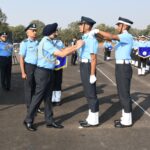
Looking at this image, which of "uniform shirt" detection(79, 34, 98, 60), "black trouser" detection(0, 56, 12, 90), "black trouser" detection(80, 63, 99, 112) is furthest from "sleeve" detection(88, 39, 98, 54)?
"black trouser" detection(0, 56, 12, 90)

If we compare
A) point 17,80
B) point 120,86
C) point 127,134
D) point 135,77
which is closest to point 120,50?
point 120,86

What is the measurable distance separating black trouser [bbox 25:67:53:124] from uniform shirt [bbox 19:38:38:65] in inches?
41.0

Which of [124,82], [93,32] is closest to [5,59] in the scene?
[124,82]

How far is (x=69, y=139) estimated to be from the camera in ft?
21.7

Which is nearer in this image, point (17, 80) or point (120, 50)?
point (120, 50)

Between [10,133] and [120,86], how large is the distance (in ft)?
7.51

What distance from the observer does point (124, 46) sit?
724cm

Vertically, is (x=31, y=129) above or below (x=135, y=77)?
above

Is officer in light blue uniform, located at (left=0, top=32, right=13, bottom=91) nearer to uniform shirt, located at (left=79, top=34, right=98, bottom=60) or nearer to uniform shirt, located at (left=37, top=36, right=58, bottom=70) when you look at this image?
uniform shirt, located at (left=37, top=36, right=58, bottom=70)

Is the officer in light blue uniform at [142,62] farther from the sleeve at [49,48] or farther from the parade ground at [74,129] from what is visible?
the sleeve at [49,48]

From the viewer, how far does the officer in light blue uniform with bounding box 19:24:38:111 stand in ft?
26.3

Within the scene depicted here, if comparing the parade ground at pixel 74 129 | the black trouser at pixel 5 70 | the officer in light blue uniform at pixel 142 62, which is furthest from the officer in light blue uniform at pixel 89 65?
the officer in light blue uniform at pixel 142 62

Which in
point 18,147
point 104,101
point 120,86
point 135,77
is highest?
point 120,86

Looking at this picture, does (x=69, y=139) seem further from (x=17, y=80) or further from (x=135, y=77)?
(x=135, y=77)
